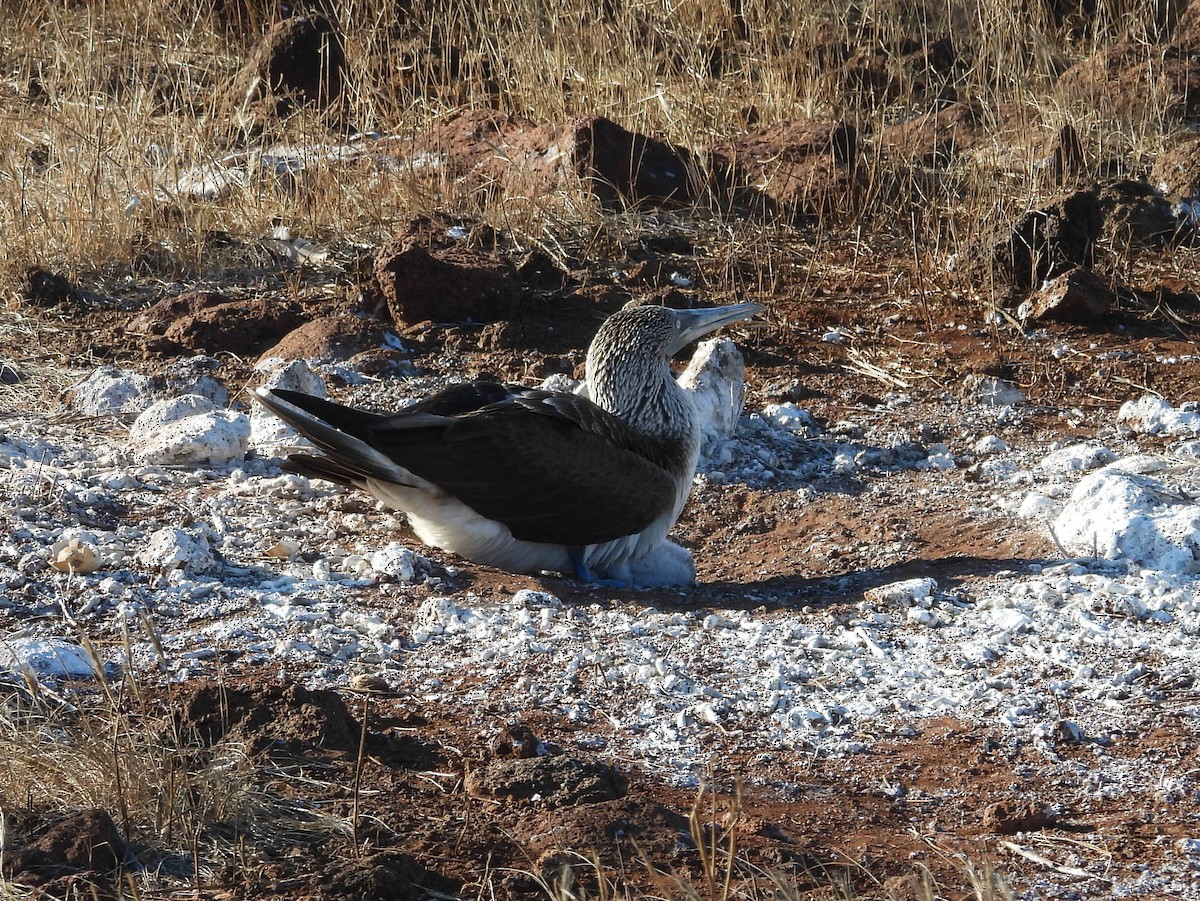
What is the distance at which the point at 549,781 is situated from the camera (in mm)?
3234

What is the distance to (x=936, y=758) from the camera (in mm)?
3564

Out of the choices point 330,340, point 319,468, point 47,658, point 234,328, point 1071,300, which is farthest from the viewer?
point 1071,300

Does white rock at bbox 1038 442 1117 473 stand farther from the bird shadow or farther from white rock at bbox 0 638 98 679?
white rock at bbox 0 638 98 679

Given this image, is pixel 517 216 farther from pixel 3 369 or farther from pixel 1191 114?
pixel 1191 114

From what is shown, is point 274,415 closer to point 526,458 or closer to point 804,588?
point 526,458

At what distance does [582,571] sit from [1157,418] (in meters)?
2.65

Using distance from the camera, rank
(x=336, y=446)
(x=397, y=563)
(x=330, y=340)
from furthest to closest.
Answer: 1. (x=330, y=340)
2. (x=336, y=446)
3. (x=397, y=563)

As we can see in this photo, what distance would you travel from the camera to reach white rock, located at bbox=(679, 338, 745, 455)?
6055 millimetres

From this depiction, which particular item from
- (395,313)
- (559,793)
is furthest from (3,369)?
(559,793)

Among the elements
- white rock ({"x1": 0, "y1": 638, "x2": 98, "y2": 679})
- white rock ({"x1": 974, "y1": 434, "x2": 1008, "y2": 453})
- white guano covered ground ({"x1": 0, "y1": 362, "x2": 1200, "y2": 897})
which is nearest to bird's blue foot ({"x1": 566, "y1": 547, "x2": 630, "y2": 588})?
white guano covered ground ({"x1": 0, "y1": 362, "x2": 1200, "y2": 897})

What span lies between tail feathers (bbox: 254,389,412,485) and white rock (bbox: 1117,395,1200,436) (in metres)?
3.19

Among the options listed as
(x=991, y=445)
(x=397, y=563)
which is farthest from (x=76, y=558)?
(x=991, y=445)

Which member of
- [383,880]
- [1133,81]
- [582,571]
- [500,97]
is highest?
[1133,81]

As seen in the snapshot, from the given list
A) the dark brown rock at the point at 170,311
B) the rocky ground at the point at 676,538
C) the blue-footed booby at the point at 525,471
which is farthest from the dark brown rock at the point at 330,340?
the blue-footed booby at the point at 525,471
